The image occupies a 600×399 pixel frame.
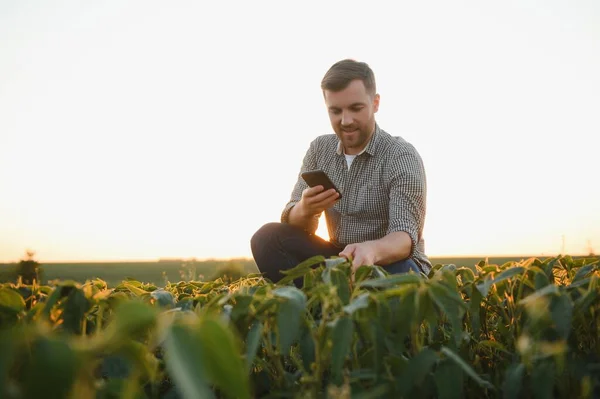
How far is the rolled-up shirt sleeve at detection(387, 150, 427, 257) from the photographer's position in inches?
121

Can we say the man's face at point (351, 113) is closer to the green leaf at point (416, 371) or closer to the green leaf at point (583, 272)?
→ the green leaf at point (583, 272)

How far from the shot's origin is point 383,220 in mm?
3699

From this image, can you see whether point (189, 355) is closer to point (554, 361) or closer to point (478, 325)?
point (554, 361)

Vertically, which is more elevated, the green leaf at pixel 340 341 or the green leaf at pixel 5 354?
the green leaf at pixel 5 354

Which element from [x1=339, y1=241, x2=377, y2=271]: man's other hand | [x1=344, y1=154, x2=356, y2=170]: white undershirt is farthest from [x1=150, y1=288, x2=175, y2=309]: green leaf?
[x1=344, y1=154, x2=356, y2=170]: white undershirt

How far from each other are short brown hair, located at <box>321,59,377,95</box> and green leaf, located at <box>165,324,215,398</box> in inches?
135

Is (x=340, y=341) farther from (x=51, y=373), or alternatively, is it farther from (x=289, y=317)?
(x=51, y=373)

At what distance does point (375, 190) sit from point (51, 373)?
3.30 meters

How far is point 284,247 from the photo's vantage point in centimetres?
379

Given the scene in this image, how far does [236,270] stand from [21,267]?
124 inches

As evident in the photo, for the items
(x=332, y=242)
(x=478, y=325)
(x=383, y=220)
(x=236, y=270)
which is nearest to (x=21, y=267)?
(x=236, y=270)

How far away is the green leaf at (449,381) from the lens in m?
0.90

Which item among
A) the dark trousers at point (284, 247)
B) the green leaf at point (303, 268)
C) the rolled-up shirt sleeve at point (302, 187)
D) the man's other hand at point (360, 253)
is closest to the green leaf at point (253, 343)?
the green leaf at point (303, 268)

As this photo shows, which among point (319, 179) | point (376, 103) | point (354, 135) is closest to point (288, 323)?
point (319, 179)
